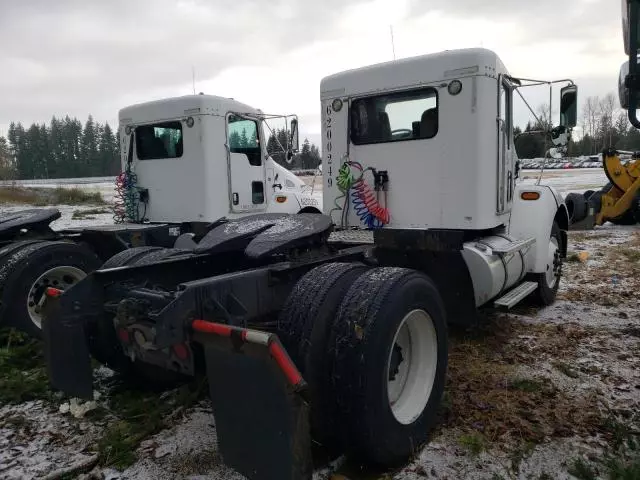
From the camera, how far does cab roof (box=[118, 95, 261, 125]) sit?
7172mm

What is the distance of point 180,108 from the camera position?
730 cm

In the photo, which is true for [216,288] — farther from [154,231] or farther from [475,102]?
[154,231]

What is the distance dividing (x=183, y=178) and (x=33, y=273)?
284cm

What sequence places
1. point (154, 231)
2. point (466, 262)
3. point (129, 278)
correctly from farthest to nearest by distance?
1. point (154, 231)
2. point (466, 262)
3. point (129, 278)

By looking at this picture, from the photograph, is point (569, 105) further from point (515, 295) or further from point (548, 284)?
point (548, 284)

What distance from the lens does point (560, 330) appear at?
5375 mm

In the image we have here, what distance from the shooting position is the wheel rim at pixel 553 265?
628 centimetres

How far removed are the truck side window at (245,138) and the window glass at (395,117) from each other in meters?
2.63

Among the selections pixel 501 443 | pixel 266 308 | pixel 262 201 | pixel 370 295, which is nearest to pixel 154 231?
pixel 262 201

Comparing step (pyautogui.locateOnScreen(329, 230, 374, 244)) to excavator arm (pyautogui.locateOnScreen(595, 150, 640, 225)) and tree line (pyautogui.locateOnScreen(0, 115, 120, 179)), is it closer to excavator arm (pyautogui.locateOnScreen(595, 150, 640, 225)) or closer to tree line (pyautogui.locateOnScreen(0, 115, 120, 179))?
excavator arm (pyautogui.locateOnScreen(595, 150, 640, 225))

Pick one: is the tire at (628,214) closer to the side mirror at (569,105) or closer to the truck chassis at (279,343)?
the side mirror at (569,105)

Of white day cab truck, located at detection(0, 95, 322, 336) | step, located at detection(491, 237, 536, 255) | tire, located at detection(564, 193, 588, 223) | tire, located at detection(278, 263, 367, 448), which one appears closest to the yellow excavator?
tire, located at detection(564, 193, 588, 223)

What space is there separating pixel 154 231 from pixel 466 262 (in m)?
Result: 4.13

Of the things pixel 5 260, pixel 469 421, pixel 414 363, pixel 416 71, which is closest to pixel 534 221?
pixel 416 71
